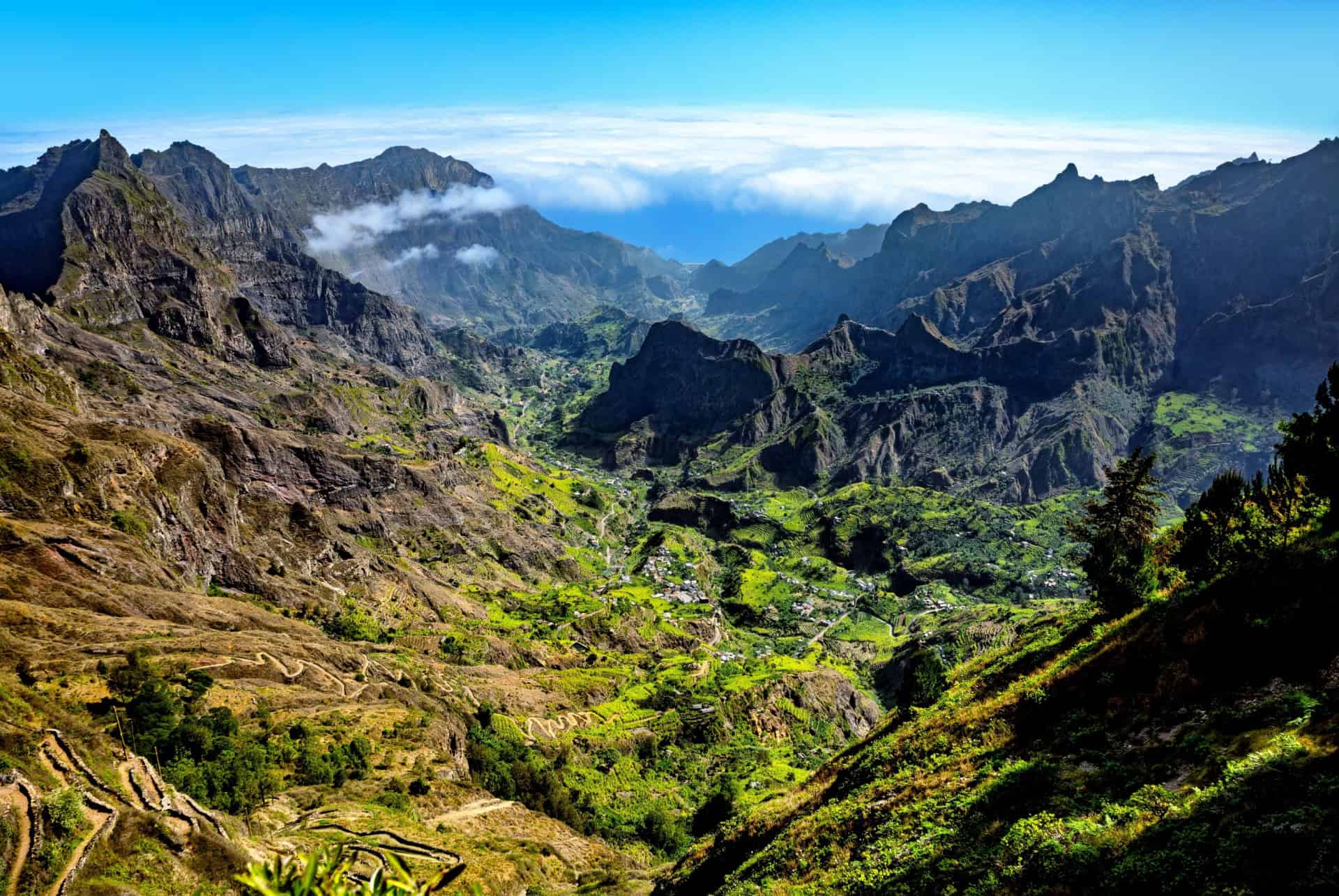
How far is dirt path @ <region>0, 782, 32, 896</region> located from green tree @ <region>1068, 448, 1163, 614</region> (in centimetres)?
6094

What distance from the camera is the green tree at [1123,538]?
4675 cm

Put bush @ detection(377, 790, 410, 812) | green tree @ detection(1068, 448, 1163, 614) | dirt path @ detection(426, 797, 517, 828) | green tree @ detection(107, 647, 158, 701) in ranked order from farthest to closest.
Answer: dirt path @ detection(426, 797, 517, 828)
bush @ detection(377, 790, 410, 812)
green tree @ detection(107, 647, 158, 701)
green tree @ detection(1068, 448, 1163, 614)

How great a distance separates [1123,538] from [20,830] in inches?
2629

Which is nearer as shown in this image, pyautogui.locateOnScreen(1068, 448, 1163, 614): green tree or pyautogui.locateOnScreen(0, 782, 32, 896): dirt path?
pyautogui.locateOnScreen(0, 782, 32, 896): dirt path

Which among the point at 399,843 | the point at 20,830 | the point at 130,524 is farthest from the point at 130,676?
the point at 130,524

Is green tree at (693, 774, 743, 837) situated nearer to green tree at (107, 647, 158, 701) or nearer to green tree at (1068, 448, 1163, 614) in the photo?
green tree at (1068, 448, 1163, 614)

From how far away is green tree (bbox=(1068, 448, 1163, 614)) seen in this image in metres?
46.8

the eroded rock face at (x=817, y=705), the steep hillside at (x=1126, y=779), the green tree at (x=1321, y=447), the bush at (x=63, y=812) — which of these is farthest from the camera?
the eroded rock face at (x=817, y=705)

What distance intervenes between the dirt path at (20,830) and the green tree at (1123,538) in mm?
60935

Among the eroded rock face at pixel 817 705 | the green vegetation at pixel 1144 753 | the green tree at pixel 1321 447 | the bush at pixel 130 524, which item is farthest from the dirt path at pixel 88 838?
the eroded rock face at pixel 817 705

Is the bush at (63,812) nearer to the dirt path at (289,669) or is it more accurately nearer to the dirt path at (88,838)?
the dirt path at (88,838)

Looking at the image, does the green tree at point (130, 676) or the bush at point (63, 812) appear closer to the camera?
the bush at point (63, 812)

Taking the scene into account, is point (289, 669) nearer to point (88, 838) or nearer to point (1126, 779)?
point (88, 838)

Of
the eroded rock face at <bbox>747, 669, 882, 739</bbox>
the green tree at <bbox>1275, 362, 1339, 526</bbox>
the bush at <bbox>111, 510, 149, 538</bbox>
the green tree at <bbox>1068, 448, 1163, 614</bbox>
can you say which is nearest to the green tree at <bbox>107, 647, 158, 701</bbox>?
the bush at <bbox>111, 510, 149, 538</bbox>
